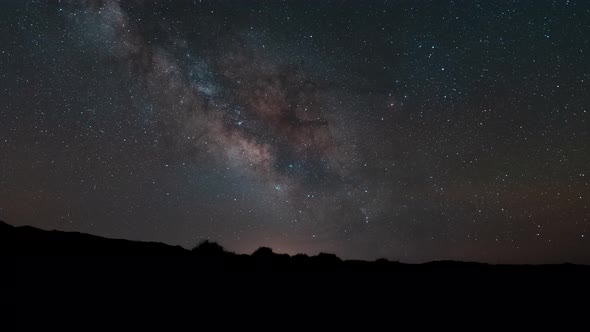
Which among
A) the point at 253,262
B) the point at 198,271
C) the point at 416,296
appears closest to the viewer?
the point at 416,296

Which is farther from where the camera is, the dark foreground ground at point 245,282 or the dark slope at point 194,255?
the dark slope at point 194,255

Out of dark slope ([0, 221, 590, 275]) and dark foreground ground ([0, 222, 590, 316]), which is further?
dark slope ([0, 221, 590, 275])

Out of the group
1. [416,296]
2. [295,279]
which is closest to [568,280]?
[416,296]

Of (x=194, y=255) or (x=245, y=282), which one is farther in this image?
(x=194, y=255)

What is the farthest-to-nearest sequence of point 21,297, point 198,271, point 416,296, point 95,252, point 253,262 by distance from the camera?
1. point 253,262
2. point 95,252
3. point 198,271
4. point 416,296
5. point 21,297

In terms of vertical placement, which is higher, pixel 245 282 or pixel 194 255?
pixel 194 255

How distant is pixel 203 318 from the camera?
8008mm

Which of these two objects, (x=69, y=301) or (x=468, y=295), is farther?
(x=468, y=295)

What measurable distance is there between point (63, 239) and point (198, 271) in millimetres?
4513

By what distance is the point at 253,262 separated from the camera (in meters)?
11.8

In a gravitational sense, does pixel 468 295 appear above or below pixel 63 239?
below

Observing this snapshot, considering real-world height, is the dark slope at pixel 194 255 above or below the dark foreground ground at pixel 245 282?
above

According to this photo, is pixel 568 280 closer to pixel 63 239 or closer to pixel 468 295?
pixel 468 295

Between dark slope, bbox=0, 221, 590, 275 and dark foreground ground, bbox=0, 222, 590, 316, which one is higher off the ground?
dark slope, bbox=0, 221, 590, 275
